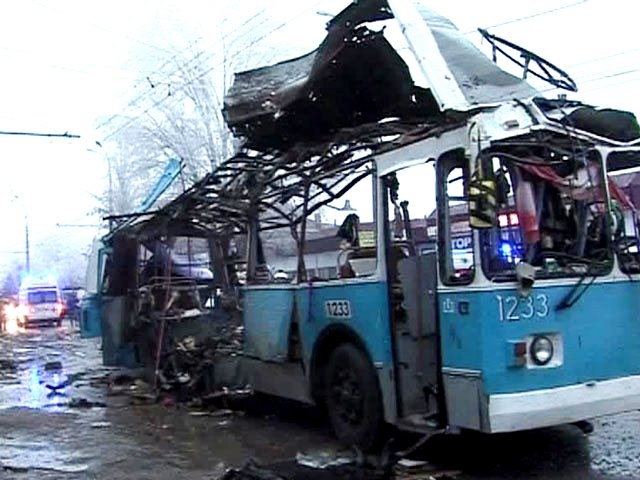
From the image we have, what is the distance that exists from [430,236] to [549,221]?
1123 mm

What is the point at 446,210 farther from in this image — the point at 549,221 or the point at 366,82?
the point at 366,82

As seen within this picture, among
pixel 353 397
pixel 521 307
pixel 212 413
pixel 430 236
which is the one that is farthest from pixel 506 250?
pixel 212 413

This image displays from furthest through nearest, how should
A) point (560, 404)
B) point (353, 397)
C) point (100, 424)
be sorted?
1. point (100, 424)
2. point (353, 397)
3. point (560, 404)

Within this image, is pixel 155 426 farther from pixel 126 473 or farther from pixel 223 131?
pixel 223 131

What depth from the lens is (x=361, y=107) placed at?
1024 cm

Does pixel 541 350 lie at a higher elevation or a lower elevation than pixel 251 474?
higher

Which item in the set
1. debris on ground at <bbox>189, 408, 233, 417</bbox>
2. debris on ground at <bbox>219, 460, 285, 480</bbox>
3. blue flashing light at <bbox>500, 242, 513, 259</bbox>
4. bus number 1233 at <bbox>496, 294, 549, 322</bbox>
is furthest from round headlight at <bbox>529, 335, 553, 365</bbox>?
debris on ground at <bbox>189, 408, 233, 417</bbox>

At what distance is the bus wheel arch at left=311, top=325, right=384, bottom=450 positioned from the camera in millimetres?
8273

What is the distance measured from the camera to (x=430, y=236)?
7988 mm

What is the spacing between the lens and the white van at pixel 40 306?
130ft

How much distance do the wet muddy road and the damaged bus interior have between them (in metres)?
0.63

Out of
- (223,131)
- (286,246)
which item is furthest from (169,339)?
(223,131)

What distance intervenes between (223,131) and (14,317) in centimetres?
1388

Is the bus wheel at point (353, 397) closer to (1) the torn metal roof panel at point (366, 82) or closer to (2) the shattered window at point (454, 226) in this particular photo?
(2) the shattered window at point (454, 226)
